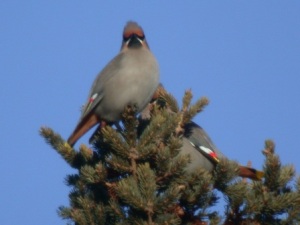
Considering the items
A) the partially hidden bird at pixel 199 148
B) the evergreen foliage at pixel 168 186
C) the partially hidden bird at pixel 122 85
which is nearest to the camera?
the evergreen foliage at pixel 168 186

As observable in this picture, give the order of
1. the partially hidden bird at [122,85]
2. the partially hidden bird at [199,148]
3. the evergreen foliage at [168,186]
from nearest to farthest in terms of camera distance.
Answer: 1. the evergreen foliage at [168,186]
2. the partially hidden bird at [122,85]
3. the partially hidden bird at [199,148]

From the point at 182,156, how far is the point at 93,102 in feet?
5.83

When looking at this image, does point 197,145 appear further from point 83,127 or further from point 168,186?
point 168,186

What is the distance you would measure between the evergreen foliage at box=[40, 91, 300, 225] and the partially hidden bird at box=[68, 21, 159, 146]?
43.6 inches

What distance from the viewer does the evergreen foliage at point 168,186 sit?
11.6 ft

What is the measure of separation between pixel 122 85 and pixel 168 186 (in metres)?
1.68

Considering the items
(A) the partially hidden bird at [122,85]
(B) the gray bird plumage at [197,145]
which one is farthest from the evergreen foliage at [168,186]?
(B) the gray bird plumage at [197,145]

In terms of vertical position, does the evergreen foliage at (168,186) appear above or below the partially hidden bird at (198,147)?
below

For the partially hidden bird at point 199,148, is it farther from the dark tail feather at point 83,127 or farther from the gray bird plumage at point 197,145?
the dark tail feather at point 83,127

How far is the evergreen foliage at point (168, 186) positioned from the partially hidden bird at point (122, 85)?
1.11 metres

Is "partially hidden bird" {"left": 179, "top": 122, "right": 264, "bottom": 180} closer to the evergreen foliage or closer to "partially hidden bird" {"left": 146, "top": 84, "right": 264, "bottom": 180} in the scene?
"partially hidden bird" {"left": 146, "top": 84, "right": 264, "bottom": 180}

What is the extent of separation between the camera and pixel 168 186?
367 centimetres

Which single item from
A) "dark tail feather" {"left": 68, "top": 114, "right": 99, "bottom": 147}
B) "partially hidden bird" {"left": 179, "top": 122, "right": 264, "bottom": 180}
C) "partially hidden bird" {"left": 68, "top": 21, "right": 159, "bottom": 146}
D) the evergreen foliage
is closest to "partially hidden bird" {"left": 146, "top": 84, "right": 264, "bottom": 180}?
"partially hidden bird" {"left": 179, "top": 122, "right": 264, "bottom": 180}

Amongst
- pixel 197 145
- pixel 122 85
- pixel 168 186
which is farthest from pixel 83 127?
pixel 168 186
